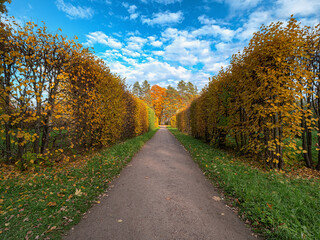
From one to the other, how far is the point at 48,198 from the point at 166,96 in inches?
2063

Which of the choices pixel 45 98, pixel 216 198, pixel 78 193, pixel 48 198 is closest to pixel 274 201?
pixel 216 198

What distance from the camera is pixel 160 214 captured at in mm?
2861

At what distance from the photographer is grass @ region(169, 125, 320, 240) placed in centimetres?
232

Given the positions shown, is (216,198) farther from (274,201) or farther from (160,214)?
(160,214)

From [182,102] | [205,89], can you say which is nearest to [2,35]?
[205,89]

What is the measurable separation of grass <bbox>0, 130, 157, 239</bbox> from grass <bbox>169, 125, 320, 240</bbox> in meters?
3.44

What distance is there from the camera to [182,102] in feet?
172

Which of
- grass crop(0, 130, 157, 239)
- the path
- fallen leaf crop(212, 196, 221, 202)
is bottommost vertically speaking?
fallen leaf crop(212, 196, 221, 202)

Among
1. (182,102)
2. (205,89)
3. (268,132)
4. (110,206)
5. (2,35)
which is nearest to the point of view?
(110,206)

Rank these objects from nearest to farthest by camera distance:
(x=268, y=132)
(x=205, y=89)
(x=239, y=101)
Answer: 1. (x=268, y=132)
2. (x=239, y=101)
3. (x=205, y=89)

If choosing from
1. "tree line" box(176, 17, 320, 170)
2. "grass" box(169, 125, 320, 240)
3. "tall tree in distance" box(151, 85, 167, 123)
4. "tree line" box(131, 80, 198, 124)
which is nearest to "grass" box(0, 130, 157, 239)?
"grass" box(169, 125, 320, 240)

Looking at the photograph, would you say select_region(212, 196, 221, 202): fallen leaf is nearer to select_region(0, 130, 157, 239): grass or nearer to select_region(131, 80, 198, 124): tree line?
select_region(0, 130, 157, 239): grass

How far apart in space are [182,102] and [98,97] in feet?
155

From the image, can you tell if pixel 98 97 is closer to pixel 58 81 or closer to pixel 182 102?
pixel 58 81
